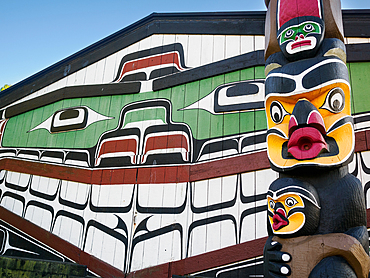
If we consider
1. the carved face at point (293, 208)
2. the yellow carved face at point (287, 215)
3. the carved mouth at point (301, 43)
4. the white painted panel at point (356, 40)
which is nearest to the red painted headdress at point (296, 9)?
the carved mouth at point (301, 43)

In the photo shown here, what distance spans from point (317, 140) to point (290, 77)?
1.98 ft

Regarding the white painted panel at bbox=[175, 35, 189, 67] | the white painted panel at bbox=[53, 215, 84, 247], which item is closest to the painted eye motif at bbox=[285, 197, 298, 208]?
the white painted panel at bbox=[175, 35, 189, 67]

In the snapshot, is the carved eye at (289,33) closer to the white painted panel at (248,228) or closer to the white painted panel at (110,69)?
the white painted panel at (248,228)

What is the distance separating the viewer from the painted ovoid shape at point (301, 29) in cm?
300

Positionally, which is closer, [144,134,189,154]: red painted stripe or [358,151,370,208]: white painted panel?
[358,151,370,208]: white painted panel

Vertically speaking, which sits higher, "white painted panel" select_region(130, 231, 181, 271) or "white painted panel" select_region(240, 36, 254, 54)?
"white painted panel" select_region(240, 36, 254, 54)

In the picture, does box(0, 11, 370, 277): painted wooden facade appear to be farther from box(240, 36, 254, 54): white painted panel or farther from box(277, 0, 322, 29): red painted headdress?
box(277, 0, 322, 29): red painted headdress

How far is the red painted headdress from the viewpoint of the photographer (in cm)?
308

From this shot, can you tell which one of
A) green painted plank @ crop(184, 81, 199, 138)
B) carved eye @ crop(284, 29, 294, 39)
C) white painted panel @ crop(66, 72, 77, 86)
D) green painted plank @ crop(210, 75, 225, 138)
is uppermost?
white painted panel @ crop(66, 72, 77, 86)

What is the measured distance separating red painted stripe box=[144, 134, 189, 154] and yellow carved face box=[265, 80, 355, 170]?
8.32 ft

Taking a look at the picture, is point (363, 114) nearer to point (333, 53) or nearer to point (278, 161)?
point (333, 53)

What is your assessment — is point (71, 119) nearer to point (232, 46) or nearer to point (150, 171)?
point (150, 171)

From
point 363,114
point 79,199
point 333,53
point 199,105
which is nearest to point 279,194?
point 333,53

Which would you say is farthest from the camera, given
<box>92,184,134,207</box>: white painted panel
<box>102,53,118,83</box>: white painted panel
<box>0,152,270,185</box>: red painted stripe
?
<box>102,53,118,83</box>: white painted panel
